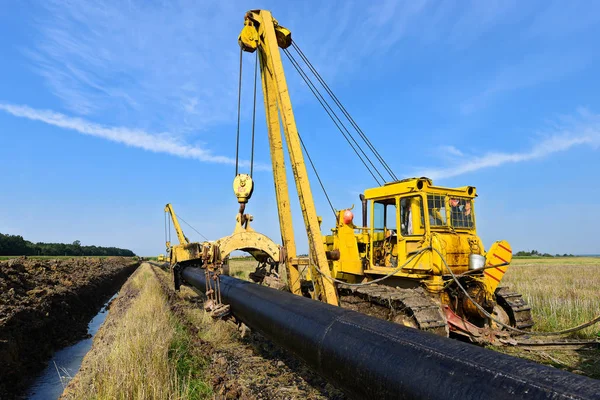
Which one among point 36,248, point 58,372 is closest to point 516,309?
point 58,372

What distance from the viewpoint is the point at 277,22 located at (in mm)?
8789

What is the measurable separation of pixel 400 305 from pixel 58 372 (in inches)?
216

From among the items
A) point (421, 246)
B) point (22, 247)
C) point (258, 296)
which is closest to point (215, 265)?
point (258, 296)

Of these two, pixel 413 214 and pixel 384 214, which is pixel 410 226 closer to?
pixel 413 214

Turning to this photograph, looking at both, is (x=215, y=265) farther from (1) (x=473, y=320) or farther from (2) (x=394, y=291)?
(1) (x=473, y=320)

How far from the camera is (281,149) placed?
29.8 feet

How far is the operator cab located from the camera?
7.54 m

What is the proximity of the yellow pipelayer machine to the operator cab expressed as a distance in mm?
20

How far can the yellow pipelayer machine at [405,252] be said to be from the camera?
693cm

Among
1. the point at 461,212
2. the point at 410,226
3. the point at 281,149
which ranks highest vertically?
the point at 281,149

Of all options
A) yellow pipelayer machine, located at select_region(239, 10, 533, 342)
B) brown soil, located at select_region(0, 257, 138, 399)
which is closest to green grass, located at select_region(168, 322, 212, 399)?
yellow pipelayer machine, located at select_region(239, 10, 533, 342)

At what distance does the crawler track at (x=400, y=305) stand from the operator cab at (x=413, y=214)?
3.28ft

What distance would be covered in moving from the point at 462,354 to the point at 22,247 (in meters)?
97.8

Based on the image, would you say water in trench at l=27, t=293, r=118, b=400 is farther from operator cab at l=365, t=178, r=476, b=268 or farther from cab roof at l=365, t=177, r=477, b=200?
cab roof at l=365, t=177, r=477, b=200
